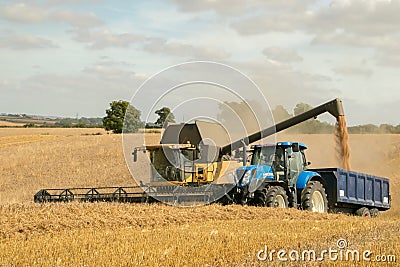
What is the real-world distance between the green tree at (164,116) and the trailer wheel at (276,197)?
11.8ft

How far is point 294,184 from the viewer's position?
1675cm

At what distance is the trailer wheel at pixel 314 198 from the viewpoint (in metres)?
16.7

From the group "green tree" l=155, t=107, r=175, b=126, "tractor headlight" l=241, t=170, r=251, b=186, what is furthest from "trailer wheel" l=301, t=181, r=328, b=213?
"green tree" l=155, t=107, r=175, b=126

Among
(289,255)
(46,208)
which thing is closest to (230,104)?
(46,208)

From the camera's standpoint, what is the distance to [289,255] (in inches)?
332

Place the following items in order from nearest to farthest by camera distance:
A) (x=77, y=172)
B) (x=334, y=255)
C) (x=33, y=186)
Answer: (x=334, y=255)
(x=33, y=186)
(x=77, y=172)

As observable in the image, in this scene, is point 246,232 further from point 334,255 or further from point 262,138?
point 262,138

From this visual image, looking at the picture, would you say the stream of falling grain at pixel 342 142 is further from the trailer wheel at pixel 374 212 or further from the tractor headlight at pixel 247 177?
the tractor headlight at pixel 247 177

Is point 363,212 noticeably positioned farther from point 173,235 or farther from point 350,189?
point 173,235

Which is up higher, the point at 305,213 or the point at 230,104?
the point at 230,104

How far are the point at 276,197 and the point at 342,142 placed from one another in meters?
4.20

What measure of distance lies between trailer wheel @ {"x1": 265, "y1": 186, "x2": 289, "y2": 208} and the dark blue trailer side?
2.13 m

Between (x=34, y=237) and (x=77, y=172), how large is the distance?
23.3m

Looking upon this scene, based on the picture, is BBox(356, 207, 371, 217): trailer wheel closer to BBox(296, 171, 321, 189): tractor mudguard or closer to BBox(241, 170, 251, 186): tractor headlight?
BBox(296, 171, 321, 189): tractor mudguard
